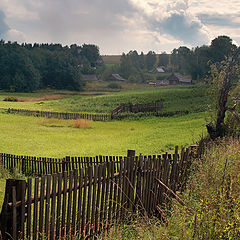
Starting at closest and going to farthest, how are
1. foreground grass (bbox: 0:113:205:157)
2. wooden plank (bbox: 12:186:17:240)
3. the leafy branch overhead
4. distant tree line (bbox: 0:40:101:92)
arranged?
wooden plank (bbox: 12:186:17:240), the leafy branch overhead, foreground grass (bbox: 0:113:205:157), distant tree line (bbox: 0:40:101:92)

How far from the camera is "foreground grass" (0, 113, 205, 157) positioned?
18828 millimetres

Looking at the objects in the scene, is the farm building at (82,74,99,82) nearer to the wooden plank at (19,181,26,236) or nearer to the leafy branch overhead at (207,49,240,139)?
the leafy branch overhead at (207,49,240,139)

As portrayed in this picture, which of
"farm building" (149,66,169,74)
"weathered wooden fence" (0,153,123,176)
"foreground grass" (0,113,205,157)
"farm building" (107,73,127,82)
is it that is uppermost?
"farm building" (149,66,169,74)

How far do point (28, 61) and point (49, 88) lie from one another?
1038 cm

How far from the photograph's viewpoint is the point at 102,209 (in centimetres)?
630

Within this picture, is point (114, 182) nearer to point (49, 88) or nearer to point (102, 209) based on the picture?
point (102, 209)

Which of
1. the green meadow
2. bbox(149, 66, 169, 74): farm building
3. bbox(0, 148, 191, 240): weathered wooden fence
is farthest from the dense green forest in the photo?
bbox(0, 148, 191, 240): weathered wooden fence

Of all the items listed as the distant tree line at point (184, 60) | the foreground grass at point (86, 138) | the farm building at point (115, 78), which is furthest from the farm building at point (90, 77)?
the foreground grass at point (86, 138)

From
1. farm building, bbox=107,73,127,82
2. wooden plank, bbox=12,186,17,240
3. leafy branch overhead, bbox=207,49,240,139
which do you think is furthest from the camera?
farm building, bbox=107,73,127,82

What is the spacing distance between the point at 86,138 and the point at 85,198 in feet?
63.0

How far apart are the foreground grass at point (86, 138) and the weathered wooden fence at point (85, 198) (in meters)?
10.2

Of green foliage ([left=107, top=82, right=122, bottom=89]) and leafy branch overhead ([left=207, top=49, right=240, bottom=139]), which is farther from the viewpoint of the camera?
green foliage ([left=107, top=82, right=122, bottom=89])

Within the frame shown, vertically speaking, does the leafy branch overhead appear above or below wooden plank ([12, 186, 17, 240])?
above

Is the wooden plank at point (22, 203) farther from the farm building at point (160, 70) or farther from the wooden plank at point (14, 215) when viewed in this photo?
the farm building at point (160, 70)
